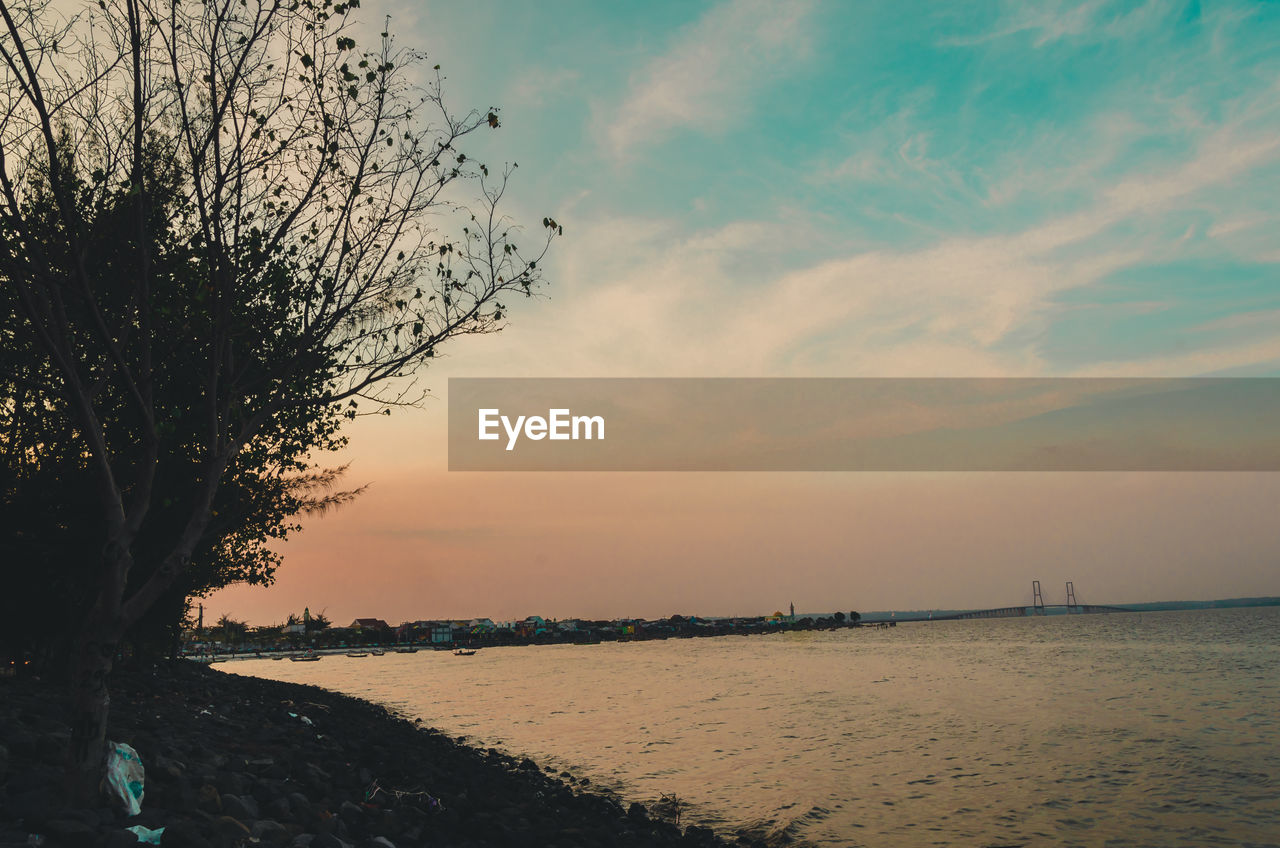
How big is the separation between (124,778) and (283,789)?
156 inches

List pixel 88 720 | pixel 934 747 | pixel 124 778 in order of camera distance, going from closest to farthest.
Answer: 1. pixel 88 720
2. pixel 124 778
3. pixel 934 747

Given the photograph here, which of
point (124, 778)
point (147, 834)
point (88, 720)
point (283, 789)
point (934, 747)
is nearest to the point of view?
point (147, 834)

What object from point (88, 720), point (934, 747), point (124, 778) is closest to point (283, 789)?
point (124, 778)

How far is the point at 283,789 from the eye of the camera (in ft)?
45.1

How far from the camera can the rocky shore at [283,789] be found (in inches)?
391

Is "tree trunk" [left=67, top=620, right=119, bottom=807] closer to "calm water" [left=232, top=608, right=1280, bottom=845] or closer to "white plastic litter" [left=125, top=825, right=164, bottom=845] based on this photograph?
"white plastic litter" [left=125, top=825, right=164, bottom=845]

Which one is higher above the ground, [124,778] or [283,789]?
[124,778]

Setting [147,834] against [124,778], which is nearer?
[147,834]

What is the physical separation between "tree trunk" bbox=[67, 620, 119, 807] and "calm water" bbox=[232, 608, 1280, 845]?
15.3m

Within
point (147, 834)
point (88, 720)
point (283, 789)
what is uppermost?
point (88, 720)

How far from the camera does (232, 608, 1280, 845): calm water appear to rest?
2033cm

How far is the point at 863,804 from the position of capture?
2248cm

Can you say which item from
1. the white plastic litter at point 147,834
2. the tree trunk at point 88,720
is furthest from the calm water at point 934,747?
the tree trunk at point 88,720

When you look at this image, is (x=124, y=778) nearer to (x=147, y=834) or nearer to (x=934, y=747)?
(x=147, y=834)
